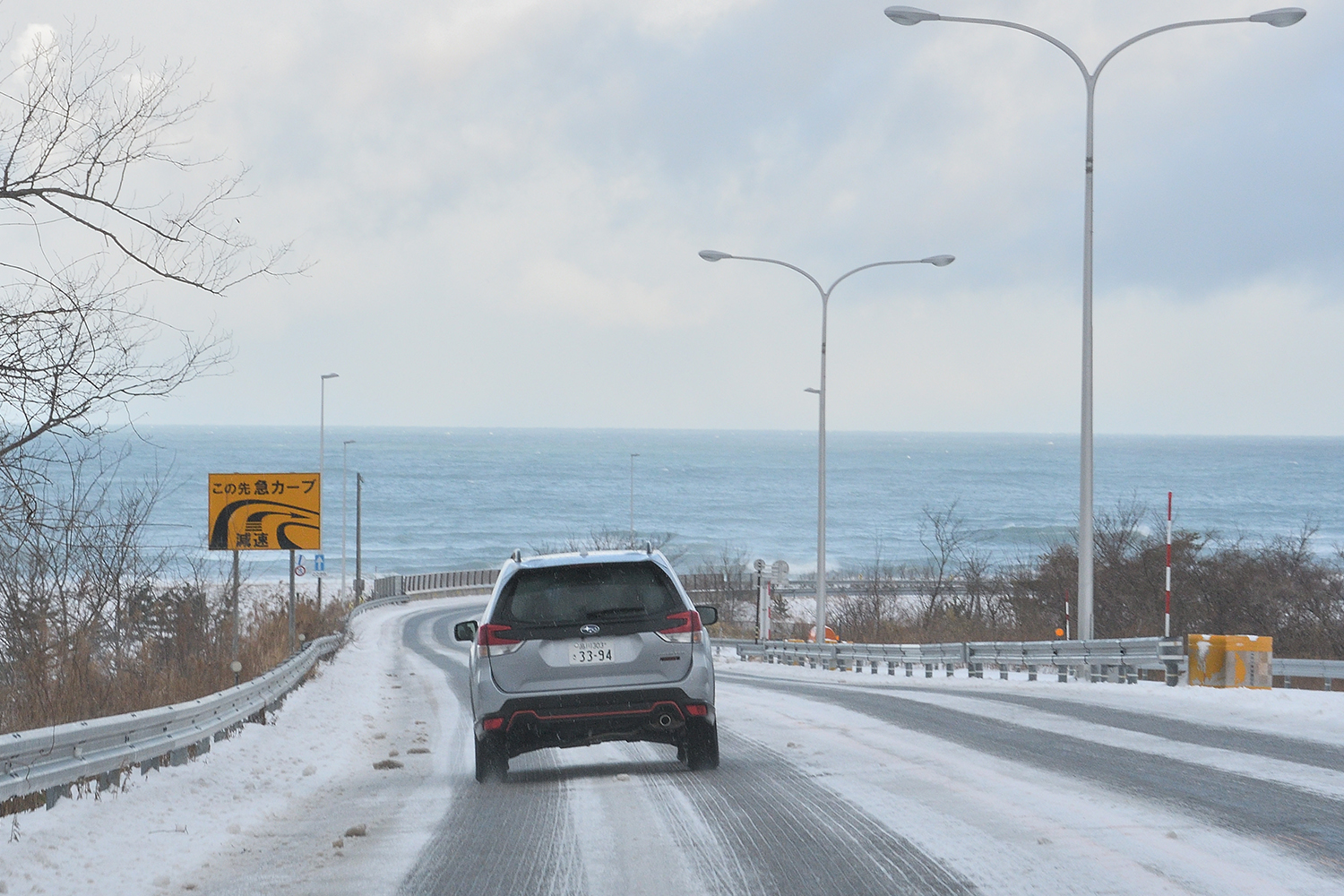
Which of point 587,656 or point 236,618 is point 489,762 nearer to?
point 587,656

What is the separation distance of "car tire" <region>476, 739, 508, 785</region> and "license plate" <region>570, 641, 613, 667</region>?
0.94 meters

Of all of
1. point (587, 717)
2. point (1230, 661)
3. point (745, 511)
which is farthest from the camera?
point (745, 511)

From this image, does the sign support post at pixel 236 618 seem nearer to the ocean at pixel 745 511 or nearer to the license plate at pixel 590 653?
the license plate at pixel 590 653

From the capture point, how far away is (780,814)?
8531mm

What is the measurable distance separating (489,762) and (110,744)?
105 inches

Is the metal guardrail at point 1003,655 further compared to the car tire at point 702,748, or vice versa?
the metal guardrail at point 1003,655

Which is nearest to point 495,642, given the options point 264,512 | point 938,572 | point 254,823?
point 254,823

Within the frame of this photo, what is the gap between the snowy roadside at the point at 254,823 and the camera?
710 cm

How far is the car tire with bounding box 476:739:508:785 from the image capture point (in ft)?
34.4

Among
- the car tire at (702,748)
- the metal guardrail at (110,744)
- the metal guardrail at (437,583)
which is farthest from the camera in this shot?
the metal guardrail at (437,583)

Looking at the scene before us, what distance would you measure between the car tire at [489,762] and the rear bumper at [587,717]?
0.09 m

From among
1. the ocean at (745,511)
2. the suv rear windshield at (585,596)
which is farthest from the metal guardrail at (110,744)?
the ocean at (745,511)

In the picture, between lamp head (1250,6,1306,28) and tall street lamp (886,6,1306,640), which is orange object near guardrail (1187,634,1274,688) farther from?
lamp head (1250,6,1306,28)

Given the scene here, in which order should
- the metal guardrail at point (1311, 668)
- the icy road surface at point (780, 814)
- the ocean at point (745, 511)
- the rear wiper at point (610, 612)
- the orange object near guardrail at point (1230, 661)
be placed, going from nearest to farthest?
the icy road surface at point (780, 814), the rear wiper at point (610, 612), the orange object near guardrail at point (1230, 661), the metal guardrail at point (1311, 668), the ocean at point (745, 511)
